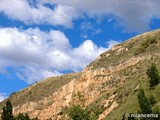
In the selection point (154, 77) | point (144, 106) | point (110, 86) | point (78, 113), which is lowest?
point (78, 113)

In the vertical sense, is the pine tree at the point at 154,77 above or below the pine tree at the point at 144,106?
above

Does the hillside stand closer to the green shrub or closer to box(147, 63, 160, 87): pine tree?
box(147, 63, 160, 87): pine tree

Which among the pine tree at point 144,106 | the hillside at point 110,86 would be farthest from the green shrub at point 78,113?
the hillside at point 110,86

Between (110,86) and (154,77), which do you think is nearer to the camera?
(154,77)

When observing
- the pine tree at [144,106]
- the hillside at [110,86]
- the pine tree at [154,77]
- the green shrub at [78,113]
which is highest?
the hillside at [110,86]

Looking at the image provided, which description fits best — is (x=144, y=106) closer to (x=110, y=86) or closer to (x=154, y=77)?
(x=154, y=77)

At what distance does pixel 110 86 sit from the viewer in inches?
4284

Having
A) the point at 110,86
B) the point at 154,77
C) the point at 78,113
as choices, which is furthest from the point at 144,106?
the point at 110,86

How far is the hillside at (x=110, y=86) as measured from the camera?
9453cm

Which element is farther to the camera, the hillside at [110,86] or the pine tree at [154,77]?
the hillside at [110,86]

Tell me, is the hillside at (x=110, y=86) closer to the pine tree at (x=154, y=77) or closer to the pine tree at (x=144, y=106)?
the pine tree at (x=154, y=77)

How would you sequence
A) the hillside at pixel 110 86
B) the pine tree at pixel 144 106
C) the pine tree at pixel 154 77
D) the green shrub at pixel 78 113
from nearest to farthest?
the green shrub at pixel 78 113
the pine tree at pixel 144 106
the pine tree at pixel 154 77
the hillside at pixel 110 86

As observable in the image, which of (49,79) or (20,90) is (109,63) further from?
(20,90)

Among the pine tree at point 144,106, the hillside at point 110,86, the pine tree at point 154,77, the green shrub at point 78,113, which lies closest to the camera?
the green shrub at point 78,113
